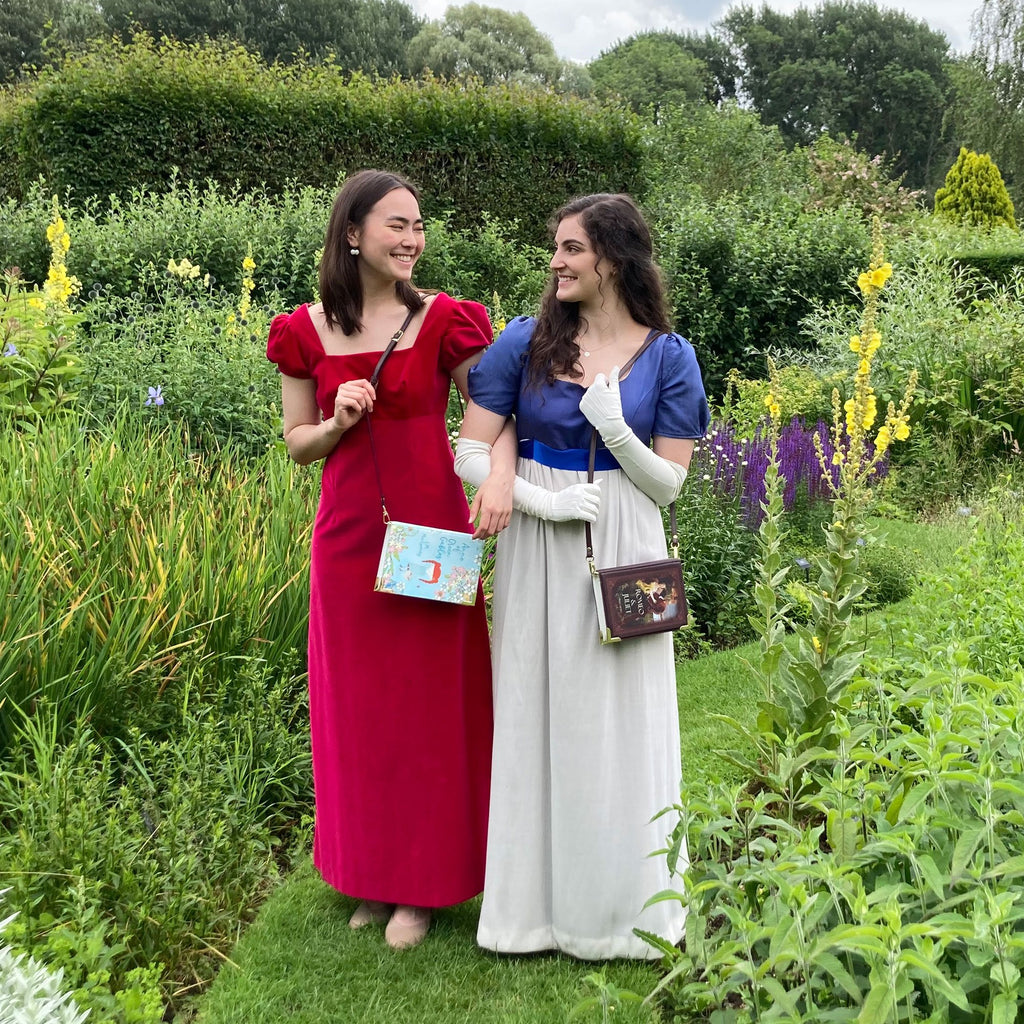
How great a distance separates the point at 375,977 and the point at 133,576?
1.54 metres

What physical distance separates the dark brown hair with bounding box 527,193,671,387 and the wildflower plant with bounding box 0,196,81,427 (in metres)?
3.20

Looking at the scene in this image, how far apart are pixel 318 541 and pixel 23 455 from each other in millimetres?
1996

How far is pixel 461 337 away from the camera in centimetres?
271

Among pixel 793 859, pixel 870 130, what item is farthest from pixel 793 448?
pixel 870 130

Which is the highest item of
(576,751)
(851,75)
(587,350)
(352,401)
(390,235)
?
(851,75)

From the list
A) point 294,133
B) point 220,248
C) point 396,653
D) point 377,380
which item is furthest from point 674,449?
point 294,133

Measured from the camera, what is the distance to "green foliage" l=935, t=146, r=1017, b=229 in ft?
69.4

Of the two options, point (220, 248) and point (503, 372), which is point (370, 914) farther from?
point (220, 248)

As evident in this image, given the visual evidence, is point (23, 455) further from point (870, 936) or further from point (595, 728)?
point (870, 936)

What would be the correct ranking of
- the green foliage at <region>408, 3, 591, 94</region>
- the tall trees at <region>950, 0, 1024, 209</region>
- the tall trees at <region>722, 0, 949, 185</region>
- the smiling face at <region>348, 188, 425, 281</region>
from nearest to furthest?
the smiling face at <region>348, 188, 425, 281</region> → the tall trees at <region>950, 0, 1024, 209</region> → the green foliage at <region>408, 3, 591, 94</region> → the tall trees at <region>722, 0, 949, 185</region>

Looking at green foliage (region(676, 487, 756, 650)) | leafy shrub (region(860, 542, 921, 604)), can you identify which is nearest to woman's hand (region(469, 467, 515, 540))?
green foliage (region(676, 487, 756, 650))

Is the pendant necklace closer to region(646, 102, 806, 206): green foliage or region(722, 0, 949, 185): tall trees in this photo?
region(646, 102, 806, 206): green foliage

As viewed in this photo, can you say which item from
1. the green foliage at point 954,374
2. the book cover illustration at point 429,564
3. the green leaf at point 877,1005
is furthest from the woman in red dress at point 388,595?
the green foliage at point 954,374

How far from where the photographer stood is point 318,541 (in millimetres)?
2742
